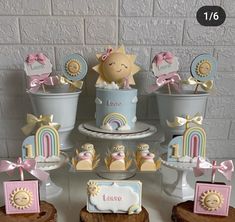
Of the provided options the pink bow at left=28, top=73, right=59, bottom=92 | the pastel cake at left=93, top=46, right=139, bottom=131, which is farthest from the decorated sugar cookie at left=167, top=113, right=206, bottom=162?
the pink bow at left=28, top=73, right=59, bottom=92

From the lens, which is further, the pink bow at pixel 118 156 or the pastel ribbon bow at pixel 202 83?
the pastel ribbon bow at pixel 202 83

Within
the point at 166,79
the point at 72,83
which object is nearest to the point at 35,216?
the point at 72,83

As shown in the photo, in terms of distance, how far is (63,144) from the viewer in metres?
0.95

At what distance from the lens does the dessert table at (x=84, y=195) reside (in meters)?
0.78

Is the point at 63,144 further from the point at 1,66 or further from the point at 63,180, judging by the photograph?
the point at 1,66

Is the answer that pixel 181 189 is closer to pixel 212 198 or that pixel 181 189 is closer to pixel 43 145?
pixel 212 198

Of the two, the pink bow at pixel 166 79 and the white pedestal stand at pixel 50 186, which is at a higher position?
the pink bow at pixel 166 79

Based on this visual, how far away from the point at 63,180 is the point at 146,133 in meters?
0.32

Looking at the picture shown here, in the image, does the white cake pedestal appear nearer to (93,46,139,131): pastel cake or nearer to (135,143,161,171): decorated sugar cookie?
(135,143,161,171): decorated sugar cookie

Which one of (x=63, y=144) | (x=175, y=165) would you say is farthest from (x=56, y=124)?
(x=175, y=165)

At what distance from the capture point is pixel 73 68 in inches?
35.1

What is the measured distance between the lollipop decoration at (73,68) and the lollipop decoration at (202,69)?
0.31 m

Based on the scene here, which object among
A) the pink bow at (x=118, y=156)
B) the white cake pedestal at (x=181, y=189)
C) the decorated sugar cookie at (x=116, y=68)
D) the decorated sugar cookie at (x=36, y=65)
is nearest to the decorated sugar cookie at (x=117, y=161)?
the pink bow at (x=118, y=156)

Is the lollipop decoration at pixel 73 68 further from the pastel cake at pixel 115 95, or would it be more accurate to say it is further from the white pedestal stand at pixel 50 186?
the white pedestal stand at pixel 50 186
